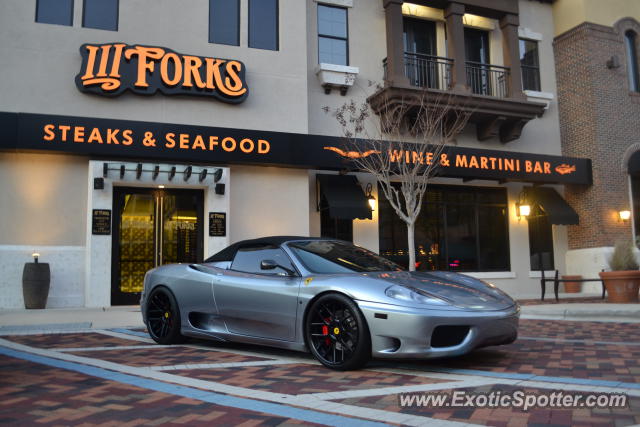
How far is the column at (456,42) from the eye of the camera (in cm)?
1566

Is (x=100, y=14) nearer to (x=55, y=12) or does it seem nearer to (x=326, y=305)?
(x=55, y=12)

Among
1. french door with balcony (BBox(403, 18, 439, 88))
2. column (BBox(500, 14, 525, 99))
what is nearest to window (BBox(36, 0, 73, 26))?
french door with balcony (BBox(403, 18, 439, 88))

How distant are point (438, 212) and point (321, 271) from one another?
11200 millimetres

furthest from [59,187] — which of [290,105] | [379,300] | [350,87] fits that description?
[379,300]

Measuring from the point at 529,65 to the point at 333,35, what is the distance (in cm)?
681

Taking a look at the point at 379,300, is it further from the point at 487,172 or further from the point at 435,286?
the point at 487,172

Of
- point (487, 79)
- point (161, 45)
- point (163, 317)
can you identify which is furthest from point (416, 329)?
point (487, 79)

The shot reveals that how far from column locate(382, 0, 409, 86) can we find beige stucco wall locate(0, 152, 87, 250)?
8065 mm

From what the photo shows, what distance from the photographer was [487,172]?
15602mm

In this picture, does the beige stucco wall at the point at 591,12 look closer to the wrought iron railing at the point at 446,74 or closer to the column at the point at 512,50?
the column at the point at 512,50

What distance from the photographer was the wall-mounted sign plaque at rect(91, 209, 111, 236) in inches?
474

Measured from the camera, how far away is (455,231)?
1628 cm

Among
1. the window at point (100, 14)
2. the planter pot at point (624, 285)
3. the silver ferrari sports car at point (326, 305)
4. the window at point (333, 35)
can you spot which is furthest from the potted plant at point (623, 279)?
the window at point (100, 14)

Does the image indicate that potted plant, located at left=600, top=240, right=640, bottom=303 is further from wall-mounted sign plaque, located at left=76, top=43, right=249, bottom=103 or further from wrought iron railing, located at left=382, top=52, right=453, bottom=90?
wall-mounted sign plaque, located at left=76, top=43, right=249, bottom=103
